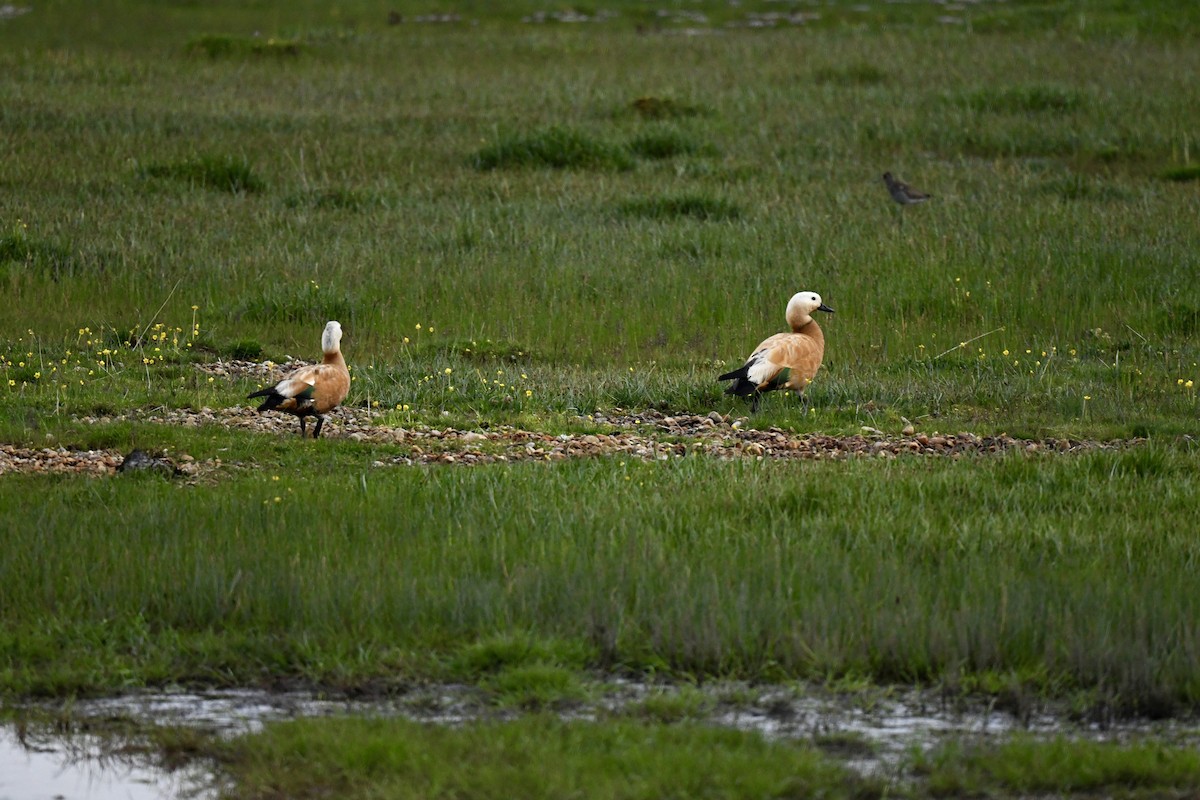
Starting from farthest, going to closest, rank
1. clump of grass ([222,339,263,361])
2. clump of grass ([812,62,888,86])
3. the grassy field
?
clump of grass ([812,62,888,86]) → clump of grass ([222,339,263,361]) → the grassy field

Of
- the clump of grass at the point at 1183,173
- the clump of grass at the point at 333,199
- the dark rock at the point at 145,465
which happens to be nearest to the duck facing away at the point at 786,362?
the dark rock at the point at 145,465

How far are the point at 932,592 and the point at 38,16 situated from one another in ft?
119

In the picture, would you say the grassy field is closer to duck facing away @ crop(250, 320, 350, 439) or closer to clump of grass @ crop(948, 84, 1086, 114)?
Answer: clump of grass @ crop(948, 84, 1086, 114)

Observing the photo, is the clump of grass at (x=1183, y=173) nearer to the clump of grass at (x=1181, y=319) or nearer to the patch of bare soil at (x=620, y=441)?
the clump of grass at (x=1181, y=319)

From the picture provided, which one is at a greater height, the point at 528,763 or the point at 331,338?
the point at 331,338

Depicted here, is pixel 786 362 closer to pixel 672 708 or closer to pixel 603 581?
pixel 603 581

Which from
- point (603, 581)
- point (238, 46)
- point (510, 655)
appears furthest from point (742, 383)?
point (238, 46)

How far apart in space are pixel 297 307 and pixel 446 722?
803 centimetres

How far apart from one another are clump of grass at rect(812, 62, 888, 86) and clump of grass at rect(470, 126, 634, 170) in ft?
24.0

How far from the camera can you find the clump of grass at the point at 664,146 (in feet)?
67.2

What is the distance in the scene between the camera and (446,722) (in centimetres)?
560

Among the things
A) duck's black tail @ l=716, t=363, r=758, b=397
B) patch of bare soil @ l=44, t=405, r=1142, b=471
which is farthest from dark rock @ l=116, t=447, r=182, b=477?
duck's black tail @ l=716, t=363, r=758, b=397

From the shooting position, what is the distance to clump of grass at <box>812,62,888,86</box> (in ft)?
85.0

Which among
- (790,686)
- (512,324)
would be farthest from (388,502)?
(512,324)
